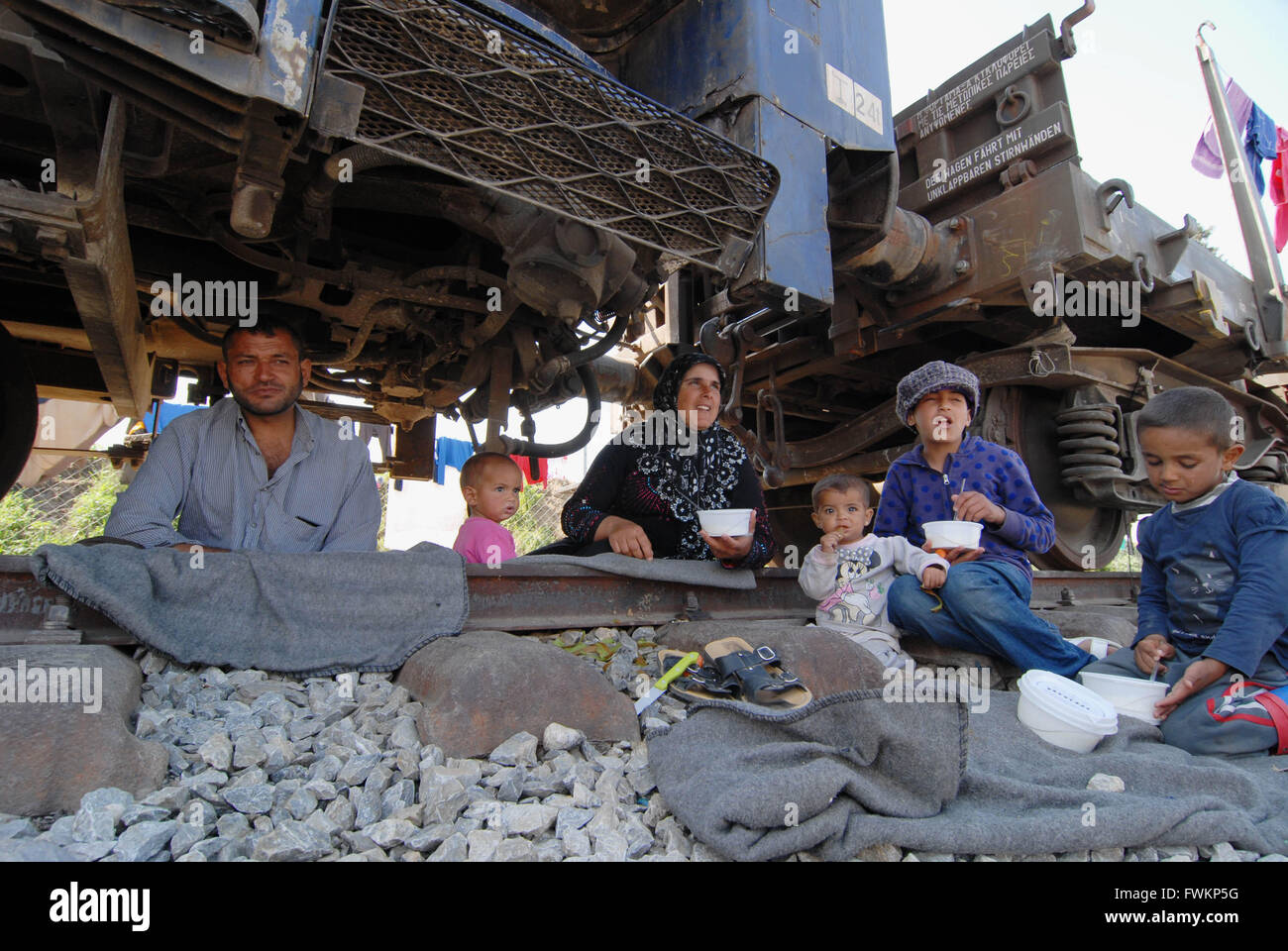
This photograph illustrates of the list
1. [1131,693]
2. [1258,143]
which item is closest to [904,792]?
[1131,693]

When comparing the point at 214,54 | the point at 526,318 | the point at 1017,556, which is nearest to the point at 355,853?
the point at 214,54

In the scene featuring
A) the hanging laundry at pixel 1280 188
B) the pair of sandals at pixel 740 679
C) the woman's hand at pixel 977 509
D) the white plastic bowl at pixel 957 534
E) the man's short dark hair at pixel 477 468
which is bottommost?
the pair of sandals at pixel 740 679

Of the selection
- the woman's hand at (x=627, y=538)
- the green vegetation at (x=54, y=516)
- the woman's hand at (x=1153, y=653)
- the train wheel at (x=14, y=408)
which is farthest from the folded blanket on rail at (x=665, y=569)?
the green vegetation at (x=54, y=516)

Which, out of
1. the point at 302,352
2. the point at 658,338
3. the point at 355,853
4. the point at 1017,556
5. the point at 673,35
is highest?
the point at 673,35

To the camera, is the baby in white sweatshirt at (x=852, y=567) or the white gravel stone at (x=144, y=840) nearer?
the white gravel stone at (x=144, y=840)

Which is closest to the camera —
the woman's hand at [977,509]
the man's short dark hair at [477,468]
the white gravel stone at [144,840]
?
the white gravel stone at [144,840]

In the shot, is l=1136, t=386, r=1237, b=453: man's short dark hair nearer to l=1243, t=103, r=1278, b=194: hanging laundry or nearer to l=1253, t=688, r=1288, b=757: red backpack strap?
l=1253, t=688, r=1288, b=757: red backpack strap

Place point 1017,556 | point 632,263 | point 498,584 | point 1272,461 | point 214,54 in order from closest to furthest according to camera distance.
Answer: point 214,54
point 498,584
point 1017,556
point 632,263
point 1272,461

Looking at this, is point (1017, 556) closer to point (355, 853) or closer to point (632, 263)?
point (632, 263)

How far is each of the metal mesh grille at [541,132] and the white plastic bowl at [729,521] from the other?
3.06ft

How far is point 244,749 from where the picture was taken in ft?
4.50

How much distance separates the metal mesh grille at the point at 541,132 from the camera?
1894mm

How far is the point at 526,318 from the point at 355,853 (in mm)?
2950

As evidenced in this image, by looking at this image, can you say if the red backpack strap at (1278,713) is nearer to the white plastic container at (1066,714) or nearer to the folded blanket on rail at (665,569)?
the white plastic container at (1066,714)
